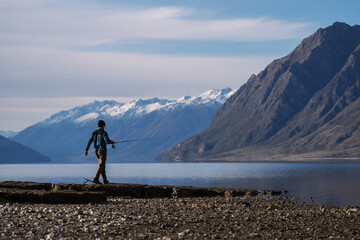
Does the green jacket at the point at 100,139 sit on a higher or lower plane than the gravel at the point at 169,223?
higher

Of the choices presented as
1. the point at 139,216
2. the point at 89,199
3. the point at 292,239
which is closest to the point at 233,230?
the point at 292,239

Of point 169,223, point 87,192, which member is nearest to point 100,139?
point 87,192

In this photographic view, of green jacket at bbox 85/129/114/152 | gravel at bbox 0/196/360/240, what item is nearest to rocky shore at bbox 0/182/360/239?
gravel at bbox 0/196/360/240

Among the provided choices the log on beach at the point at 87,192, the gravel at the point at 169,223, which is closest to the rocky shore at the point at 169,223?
the gravel at the point at 169,223

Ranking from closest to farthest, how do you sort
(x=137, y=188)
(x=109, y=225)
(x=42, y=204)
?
(x=109, y=225) → (x=42, y=204) → (x=137, y=188)

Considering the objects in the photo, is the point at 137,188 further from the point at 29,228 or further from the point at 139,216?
the point at 29,228

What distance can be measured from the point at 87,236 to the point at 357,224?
466 inches

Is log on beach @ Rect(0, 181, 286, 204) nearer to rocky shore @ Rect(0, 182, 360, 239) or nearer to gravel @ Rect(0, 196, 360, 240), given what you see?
rocky shore @ Rect(0, 182, 360, 239)

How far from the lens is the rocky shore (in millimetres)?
19797

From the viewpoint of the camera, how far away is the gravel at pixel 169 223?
19797mm

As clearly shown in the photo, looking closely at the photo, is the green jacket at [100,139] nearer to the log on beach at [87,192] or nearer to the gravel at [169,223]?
the log on beach at [87,192]

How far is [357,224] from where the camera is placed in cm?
2436

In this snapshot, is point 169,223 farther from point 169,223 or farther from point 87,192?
point 87,192

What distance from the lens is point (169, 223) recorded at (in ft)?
73.6
